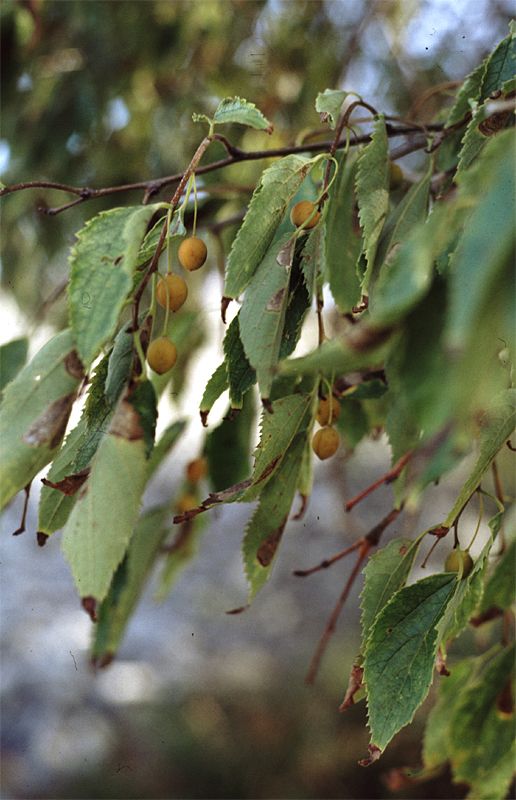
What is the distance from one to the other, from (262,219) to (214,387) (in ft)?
0.36

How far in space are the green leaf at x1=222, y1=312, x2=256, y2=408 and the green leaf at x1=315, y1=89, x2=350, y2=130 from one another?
0.55 ft

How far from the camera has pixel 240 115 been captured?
0.58m

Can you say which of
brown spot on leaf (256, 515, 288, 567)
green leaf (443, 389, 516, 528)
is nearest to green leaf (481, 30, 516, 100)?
green leaf (443, 389, 516, 528)

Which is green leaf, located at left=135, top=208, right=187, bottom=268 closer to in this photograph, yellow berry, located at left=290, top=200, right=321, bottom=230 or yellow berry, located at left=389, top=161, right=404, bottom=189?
yellow berry, located at left=290, top=200, right=321, bottom=230

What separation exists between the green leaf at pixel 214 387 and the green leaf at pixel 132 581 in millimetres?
414

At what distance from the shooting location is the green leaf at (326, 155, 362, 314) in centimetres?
62

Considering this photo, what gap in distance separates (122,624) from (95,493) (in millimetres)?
584

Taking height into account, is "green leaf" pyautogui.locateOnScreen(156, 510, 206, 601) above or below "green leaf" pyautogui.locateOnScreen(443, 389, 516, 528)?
above

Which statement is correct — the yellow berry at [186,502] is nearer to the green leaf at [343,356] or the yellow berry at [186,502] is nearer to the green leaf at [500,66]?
the green leaf at [500,66]

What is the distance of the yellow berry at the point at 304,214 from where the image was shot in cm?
57

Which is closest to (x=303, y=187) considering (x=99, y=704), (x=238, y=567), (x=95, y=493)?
(x=95, y=493)

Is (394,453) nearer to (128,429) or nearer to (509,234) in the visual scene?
(128,429)

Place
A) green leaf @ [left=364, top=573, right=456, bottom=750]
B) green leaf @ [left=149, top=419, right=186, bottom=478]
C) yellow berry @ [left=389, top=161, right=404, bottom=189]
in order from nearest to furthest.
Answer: green leaf @ [left=364, top=573, right=456, bottom=750] < yellow berry @ [left=389, top=161, right=404, bottom=189] < green leaf @ [left=149, top=419, right=186, bottom=478]

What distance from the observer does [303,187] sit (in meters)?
0.64
